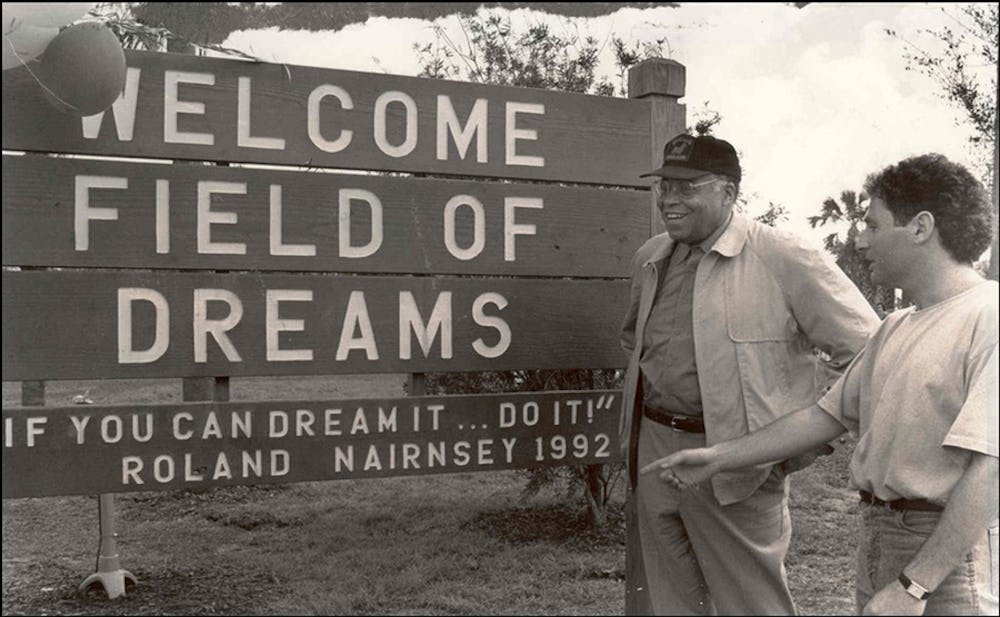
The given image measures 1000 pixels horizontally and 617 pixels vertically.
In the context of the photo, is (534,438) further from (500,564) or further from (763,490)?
(500,564)

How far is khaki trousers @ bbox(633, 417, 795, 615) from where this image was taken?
8.94ft

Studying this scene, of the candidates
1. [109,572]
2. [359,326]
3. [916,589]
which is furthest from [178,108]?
[109,572]

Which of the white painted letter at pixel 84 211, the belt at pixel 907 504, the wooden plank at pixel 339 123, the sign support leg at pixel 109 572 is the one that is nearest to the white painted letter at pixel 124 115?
the wooden plank at pixel 339 123

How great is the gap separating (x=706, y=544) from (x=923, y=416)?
87 cm

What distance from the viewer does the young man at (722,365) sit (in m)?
2.70

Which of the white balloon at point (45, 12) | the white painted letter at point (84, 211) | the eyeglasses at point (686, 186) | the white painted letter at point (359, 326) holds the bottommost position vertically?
the white painted letter at point (359, 326)

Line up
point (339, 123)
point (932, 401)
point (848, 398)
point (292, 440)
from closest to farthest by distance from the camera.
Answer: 1. point (932, 401)
2. point (848, 398)
3. point (292, 440)
4. point (339, 123)

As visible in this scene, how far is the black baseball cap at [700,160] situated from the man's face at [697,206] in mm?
26

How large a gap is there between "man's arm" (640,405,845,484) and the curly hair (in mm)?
495

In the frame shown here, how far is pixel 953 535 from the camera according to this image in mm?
1899

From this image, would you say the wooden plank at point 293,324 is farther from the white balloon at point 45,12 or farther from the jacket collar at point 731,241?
the white balloon at point 45,12

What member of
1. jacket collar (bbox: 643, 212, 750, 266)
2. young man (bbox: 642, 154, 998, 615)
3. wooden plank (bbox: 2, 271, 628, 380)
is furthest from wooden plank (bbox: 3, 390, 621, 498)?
young man (bbox: 642, 154, 998, 615)

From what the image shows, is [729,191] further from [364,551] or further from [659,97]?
[364,551]

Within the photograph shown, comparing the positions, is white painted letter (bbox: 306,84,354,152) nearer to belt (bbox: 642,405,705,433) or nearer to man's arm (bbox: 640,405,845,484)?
belt (bbox: 642,405,705,433)
